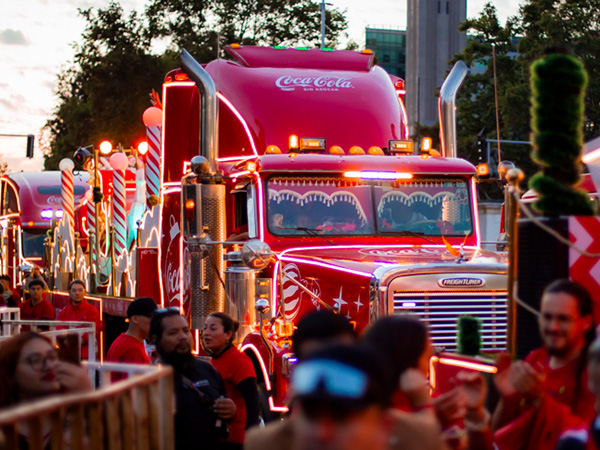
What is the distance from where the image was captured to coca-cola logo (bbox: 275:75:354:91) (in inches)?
470

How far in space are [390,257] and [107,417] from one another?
232 inches

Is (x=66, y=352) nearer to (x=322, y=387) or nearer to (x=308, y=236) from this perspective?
(x=322, y=387)

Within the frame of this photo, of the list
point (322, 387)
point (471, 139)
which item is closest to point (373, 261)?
point (322, 387)

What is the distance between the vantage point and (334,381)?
8.47 feet

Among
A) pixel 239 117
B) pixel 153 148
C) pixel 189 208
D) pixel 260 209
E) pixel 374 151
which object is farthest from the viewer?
pixel 153 148

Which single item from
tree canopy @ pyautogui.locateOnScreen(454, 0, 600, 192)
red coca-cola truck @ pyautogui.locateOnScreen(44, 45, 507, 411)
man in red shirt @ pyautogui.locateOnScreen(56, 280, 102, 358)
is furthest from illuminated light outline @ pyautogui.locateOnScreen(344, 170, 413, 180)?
tree canopy @ pyautogui.locateOnScreen(454, 0, 600, 192)

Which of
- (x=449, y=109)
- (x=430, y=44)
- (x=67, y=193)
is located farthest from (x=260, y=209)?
(x=430, y=44)

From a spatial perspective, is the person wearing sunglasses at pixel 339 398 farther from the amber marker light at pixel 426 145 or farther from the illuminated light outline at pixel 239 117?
the illuminated light outline at pixel 239 117

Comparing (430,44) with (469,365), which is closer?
(469,365)

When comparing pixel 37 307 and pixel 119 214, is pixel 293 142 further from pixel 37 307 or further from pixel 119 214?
pixel 37 307

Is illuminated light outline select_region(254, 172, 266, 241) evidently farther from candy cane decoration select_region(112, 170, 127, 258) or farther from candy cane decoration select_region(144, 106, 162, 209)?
candy cane decoration select_region(112, 170, 127, 258)

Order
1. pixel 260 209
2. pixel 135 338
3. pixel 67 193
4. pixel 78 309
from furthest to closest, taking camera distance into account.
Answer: pixel 67 193, pixel 78 309, pixel 260 209, pixel 135 338

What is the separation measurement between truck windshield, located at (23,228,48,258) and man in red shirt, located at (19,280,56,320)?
9964 millimetres

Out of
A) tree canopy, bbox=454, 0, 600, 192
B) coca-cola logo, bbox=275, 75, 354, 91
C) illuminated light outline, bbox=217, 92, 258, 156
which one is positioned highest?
tree canopy, bbox=454, 0, 600, 192
